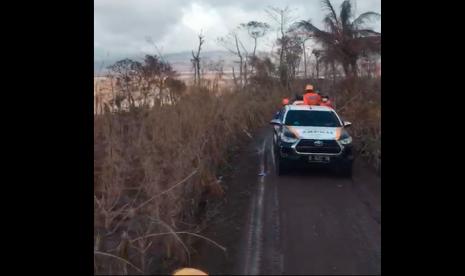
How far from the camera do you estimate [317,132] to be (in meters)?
7.71

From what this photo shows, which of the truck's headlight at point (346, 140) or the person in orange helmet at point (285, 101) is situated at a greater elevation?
the person in orange helmet at point (285, 101)

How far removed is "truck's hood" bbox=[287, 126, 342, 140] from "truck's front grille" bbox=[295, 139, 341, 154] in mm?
79

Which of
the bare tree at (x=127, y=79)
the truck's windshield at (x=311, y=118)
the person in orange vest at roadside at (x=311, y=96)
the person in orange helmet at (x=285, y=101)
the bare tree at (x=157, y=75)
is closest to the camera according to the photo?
the person in orange vest at roadside at (x=311, y=96)

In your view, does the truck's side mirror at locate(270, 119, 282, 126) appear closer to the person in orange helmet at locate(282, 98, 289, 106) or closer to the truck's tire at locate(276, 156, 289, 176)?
the truck's tire at locate(276, 156, 289, 176)

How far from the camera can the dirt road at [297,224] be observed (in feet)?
16.6

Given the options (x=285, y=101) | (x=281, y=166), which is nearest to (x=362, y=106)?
(x=285, y=101)

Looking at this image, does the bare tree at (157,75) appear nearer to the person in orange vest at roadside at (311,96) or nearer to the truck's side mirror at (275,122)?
the truck's side mirror at (275,122)

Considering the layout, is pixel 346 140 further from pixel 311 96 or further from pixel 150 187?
pixel 150 187

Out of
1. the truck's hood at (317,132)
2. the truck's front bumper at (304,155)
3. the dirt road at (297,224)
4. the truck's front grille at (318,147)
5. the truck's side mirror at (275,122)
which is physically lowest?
the dirt road at (297,224)

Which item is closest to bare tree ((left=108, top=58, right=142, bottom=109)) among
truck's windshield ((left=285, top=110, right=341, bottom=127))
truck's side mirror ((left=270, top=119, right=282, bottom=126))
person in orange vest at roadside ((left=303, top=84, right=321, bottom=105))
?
person in orange vest at roadside ((left=303, top=84, right=321, bottom=105))

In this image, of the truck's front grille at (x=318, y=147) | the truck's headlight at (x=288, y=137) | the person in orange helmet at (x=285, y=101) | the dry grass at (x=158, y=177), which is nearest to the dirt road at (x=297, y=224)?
the dry grass at (x=158, y=177)

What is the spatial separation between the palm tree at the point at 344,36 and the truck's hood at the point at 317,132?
282cm
